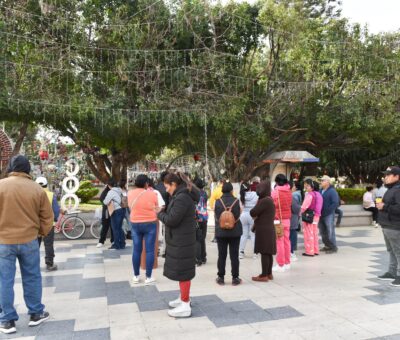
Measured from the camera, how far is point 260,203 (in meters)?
5.70

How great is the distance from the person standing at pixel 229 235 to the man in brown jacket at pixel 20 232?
2330 millimetres

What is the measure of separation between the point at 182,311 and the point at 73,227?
6429mm

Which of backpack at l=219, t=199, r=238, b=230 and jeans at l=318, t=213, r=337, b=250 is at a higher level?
backpack at l=219, t=199, r=238, b=230

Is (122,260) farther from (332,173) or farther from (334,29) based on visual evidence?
(332,173)

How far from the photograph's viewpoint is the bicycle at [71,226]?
9.84m

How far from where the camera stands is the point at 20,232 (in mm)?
3908

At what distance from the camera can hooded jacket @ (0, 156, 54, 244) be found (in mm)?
3883

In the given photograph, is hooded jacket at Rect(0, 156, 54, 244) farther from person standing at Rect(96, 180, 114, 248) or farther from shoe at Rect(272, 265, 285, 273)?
person standing at Rect(96, 180, 114, 248)

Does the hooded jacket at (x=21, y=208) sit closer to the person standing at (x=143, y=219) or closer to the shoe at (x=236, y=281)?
the person standing at (x=143, y=219)

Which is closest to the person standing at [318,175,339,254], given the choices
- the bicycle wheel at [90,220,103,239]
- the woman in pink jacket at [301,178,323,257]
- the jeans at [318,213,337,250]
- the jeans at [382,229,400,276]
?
the jeans at [318,213,337,250]

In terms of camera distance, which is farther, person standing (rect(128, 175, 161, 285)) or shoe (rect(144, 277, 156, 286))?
shoe (rect(144, 277, 156, 286))

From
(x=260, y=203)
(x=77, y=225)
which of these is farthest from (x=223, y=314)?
(x=77, y=225)

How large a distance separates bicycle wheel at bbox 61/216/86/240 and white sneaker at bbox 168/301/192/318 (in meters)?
6.25

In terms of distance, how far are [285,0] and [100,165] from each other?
1463 cm
